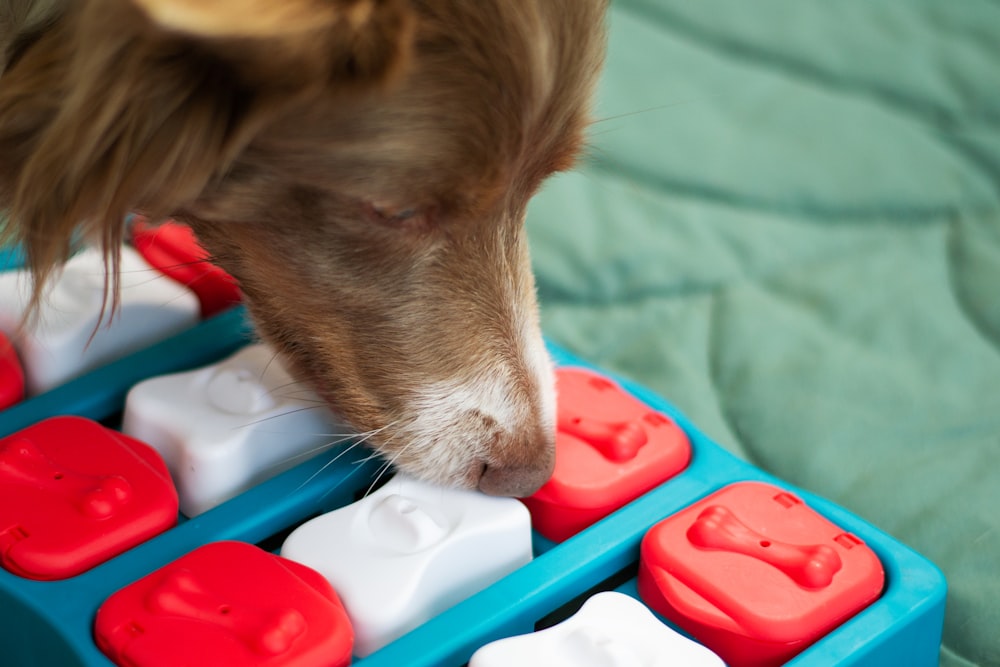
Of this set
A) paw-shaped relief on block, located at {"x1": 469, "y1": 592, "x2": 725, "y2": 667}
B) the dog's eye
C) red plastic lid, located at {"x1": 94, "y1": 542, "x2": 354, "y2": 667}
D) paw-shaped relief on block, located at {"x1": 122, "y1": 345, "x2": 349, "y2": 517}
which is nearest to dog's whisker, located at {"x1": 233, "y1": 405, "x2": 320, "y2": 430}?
paw-shaped relief on block, located at {"x1": 122, "y1": 345, "x2": 349, "y2": 517}

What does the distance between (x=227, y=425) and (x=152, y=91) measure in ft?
1.50

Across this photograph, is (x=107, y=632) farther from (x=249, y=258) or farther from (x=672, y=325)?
(x=672, y=325)

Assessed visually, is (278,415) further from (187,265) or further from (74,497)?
Answer: (187,265)

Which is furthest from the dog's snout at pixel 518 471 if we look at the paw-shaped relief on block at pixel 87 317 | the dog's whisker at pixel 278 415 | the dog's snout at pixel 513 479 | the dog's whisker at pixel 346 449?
the paw-shaped relief on block at pixel 87 317

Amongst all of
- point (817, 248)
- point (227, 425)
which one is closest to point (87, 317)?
point (227, 425)

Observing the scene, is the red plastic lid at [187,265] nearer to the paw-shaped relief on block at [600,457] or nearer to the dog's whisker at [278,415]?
the dog's whisker at [278,415]

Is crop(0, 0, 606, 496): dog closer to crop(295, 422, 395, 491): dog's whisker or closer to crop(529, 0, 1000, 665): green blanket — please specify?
crop(295, 422, 395, 491): dog's whisker

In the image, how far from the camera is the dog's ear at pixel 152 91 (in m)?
0.98

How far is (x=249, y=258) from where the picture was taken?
4.37 ft

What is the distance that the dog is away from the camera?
3.41ft

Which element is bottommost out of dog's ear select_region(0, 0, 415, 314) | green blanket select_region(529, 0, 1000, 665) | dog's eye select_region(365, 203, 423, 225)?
green blanket select_region(529, 0, 1000, 665)

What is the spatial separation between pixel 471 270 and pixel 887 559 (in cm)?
53

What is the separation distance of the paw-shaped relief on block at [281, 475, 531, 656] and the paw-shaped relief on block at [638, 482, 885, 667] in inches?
→ 6.2

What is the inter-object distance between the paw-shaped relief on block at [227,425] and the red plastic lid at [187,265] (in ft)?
0.73
